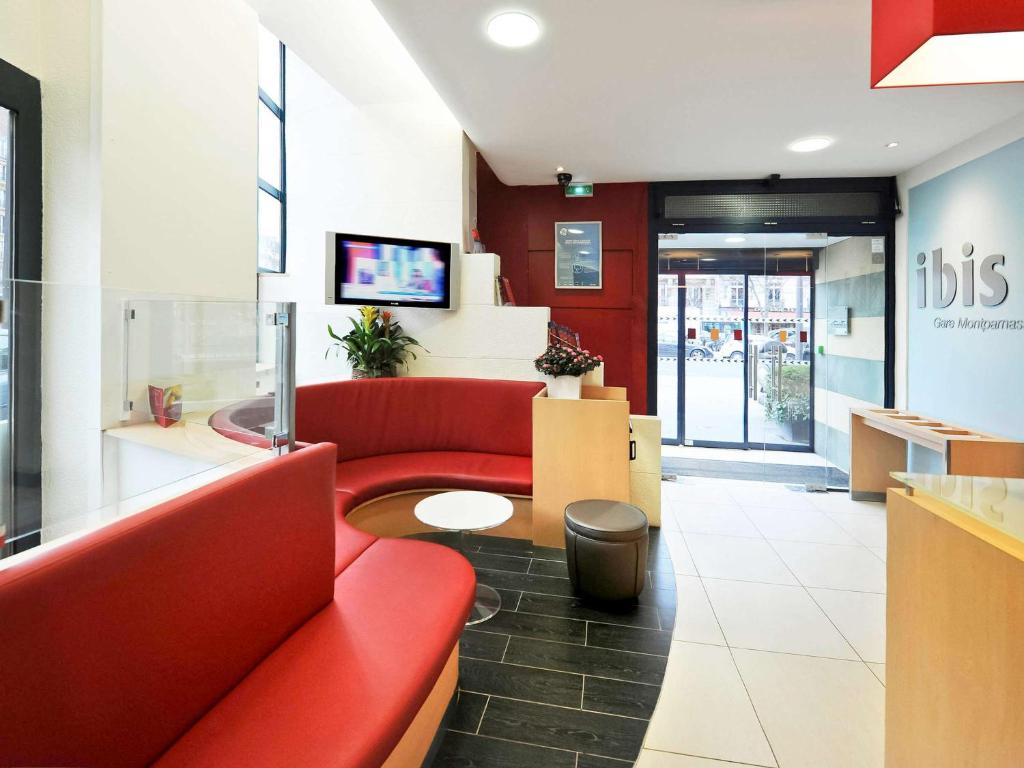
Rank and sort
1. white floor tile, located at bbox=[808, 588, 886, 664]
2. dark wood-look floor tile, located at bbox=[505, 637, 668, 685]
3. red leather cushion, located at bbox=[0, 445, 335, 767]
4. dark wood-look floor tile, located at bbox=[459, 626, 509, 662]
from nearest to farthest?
red leather cushion, located at bbox=[0, 445, 335, 767]
dark wood-look floor tile, located at bbox=[505, 637, 668, 685]
dark wood-look floor tile, located at bbox=[459, 626, 509, 662]
white floor tile, located at bbox=[808, 588, 886, 664]

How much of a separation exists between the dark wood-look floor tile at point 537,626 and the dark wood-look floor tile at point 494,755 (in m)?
0.67

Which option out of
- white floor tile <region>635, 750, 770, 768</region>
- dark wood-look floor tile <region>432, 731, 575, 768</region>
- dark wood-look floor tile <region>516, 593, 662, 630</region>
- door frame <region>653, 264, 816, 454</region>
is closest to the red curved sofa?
dark wood-look floor tile <region>516, 593, 662, 630</region>

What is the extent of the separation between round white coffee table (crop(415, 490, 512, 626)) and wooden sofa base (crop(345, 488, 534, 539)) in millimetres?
627

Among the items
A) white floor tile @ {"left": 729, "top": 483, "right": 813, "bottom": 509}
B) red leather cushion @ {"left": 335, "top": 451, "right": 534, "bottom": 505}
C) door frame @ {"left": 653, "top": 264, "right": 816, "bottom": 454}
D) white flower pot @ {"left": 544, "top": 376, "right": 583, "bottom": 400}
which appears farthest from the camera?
door frame @ {"left": 653, "top": 264, "right": 816, "bottom": 454}

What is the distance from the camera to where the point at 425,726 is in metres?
1.66

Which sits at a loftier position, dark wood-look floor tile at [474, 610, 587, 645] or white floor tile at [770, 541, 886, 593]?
white floor tile at [770, 541, 886, 593]

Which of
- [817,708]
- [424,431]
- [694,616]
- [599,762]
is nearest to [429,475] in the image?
[424,431]

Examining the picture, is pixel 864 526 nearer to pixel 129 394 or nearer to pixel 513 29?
pixel 513 29

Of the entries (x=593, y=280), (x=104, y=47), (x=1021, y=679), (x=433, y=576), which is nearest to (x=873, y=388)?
(x=593, y=280)

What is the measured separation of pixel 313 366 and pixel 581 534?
3331 millimetres

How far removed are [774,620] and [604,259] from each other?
3.92 meters

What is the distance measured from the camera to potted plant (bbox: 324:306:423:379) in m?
4.41

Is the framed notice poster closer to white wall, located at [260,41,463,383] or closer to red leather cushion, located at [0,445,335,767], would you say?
white wall, located at [260,41,463,383]

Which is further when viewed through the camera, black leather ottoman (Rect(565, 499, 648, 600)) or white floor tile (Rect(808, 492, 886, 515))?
white floor tile (Rect(808, 492, 886, 515))
